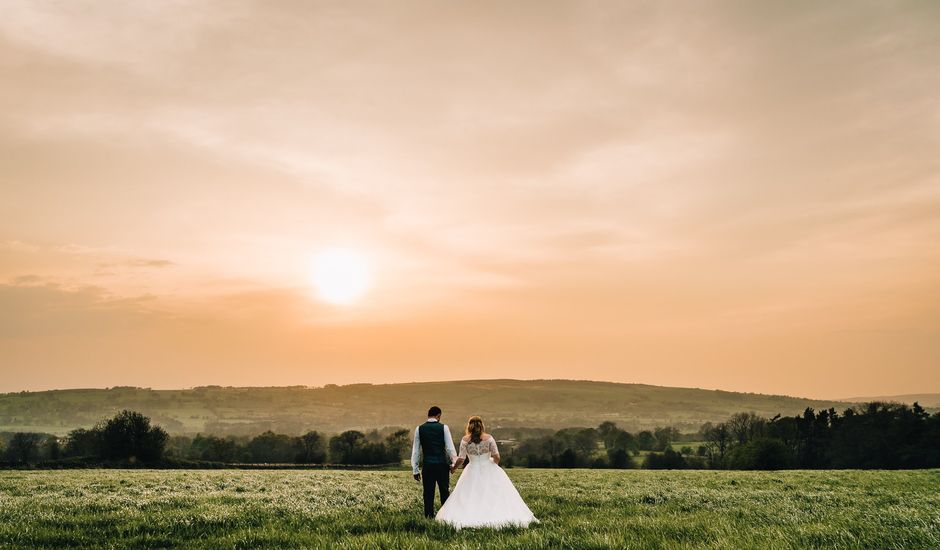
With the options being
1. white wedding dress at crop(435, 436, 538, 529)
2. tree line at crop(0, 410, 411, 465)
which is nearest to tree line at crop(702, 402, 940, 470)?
tree line at crop(0, 410, 411, 465)

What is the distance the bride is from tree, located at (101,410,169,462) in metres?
84.9

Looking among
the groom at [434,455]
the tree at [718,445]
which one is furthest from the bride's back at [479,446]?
the tree at [718,445]

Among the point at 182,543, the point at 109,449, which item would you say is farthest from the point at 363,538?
the point at 109,449

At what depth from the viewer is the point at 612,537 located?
34.3ft

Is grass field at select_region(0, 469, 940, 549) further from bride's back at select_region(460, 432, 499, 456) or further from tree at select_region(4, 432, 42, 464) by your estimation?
tree at select_region(4, 432, 42, 464)

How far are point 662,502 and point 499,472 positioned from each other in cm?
737

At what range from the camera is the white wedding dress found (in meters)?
13.3

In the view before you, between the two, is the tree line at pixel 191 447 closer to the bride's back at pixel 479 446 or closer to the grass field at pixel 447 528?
the grass field at pixel 447 528

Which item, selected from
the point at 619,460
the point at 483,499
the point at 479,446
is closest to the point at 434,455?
the point at 479,446

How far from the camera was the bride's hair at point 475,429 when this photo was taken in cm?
1507

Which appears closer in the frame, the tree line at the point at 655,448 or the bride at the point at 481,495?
the bride at the point at 481,495

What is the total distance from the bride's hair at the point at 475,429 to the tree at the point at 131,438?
84861 mm

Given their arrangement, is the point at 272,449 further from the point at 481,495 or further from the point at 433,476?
the point at 481,495

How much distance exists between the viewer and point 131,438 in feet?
283
